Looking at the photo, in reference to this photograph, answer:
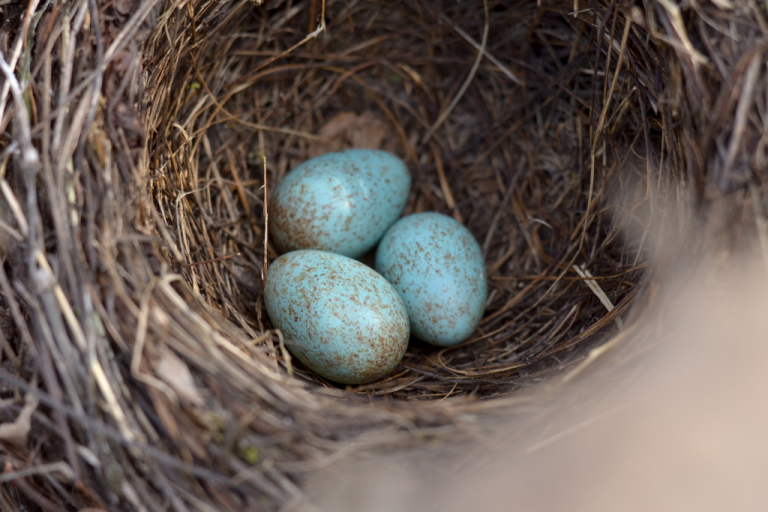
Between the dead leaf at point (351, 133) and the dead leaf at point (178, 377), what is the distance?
123 centimetres

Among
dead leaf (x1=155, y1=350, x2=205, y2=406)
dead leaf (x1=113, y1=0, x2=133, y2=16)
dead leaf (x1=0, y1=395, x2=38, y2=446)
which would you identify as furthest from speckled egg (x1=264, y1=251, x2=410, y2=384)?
dead leaf (x1=113, y1=0, x2=133, y2=16)

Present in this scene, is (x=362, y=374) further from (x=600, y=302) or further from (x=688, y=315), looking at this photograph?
(x=688, y=315)

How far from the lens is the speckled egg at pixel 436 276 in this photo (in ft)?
6.01

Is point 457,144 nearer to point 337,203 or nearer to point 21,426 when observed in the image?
point 337,203

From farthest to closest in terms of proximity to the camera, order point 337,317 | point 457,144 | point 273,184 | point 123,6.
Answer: point 457,144, point 273,184, point 337,317, point 123,6

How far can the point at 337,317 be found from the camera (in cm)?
162

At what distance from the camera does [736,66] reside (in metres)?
1.25

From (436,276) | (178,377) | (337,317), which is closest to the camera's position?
(178,377)

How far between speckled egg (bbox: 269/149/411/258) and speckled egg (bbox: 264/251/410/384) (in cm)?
19

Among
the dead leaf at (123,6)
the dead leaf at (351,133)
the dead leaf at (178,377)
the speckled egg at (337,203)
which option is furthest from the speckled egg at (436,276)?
the dead leaf at (123,6)

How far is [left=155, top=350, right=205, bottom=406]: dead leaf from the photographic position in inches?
47.7

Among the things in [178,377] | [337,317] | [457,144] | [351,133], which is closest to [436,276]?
[337,317]

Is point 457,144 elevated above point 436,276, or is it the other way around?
point 457,144

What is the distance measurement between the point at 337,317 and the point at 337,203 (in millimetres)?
472
